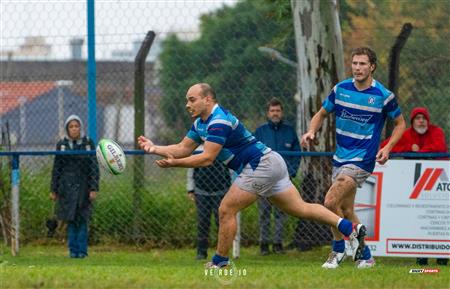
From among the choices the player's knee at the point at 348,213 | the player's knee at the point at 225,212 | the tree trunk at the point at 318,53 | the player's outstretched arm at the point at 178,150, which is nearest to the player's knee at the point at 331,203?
the player's knee at the point at 348,213

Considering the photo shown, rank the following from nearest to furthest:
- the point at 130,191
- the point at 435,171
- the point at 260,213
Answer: the point at 435,171
the point at 260,213
the point at 130,191

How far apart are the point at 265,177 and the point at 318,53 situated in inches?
180

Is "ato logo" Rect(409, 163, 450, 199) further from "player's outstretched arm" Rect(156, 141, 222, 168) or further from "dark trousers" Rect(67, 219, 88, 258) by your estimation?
"dark trousers" Rect(67, 219, 88, 258)

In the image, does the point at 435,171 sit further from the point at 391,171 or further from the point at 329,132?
the point at 329,132

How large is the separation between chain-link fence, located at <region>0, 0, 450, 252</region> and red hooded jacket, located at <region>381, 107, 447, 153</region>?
122cm

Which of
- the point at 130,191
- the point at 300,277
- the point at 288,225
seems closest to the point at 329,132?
the point at 288,225

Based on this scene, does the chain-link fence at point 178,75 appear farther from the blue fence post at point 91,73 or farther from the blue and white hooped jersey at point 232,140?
the blue and white hooped jersey at point 232,140

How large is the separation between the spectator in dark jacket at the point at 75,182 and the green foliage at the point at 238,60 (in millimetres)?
2087

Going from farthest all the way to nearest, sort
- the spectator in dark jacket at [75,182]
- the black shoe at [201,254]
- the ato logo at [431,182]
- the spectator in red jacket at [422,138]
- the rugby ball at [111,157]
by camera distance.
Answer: the spectator in dark jacket at [75,182], the black shoe at [201,254], the spectator in red jacket at [422,138], the ato logo at [431,182], the rugby ball at [111,157]

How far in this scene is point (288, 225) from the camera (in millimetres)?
14344

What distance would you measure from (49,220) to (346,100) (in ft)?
17.4

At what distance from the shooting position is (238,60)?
15.1 m

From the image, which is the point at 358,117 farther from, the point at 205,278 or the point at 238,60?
the point at 238,60

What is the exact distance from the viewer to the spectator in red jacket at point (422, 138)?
42.7 ft
